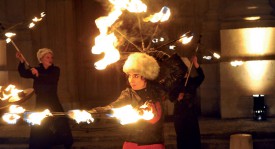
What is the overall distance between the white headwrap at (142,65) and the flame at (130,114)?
0.39m

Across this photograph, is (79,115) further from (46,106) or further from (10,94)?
(46,106)

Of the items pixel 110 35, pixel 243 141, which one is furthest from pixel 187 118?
pixel 110 35

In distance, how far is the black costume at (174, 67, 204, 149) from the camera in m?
8.20

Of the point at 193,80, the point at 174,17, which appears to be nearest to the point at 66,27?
the point at 174,17

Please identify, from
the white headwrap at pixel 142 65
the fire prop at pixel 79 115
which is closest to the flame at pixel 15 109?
the fire prop at pixel 79 115

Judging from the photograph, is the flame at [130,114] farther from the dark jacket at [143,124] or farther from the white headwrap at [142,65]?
the white headwrap at [142,65]

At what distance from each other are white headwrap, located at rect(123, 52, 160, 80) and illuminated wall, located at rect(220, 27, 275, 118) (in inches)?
258

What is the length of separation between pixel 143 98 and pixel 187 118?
233cm

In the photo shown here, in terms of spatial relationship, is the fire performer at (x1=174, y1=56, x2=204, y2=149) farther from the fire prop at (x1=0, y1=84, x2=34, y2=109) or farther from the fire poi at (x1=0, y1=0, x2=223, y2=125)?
the fire prop at (x1=0, y1=84, x2=34, y2=109)

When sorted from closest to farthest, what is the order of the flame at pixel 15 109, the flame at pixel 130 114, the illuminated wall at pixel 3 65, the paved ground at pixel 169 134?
the flame at pixel 130 114 → the flame at pixel 15 109 → the paved ground at pixel 169 134 → the illuminated wall at pixel 3 65

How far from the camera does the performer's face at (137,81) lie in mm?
6048

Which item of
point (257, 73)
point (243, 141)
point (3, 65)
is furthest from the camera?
point (3, 65)

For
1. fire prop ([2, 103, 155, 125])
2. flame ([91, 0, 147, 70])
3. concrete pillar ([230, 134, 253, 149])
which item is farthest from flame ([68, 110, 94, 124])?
concrete pillar ([230, 134, 253, 149])

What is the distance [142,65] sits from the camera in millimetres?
5965
